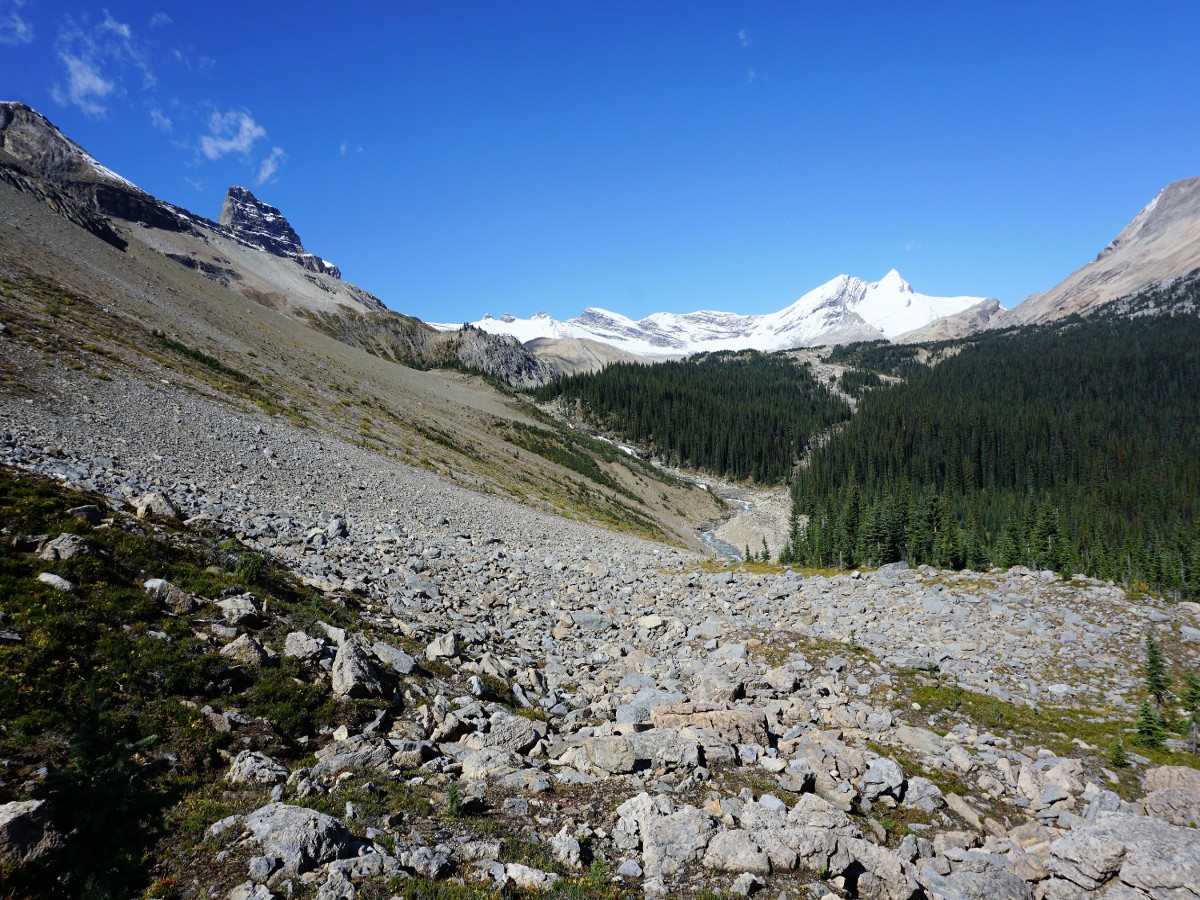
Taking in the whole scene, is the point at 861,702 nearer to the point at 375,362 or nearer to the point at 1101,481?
the point at 375,362

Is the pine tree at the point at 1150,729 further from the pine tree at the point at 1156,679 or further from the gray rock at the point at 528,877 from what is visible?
the gray rock at the point at 528,877

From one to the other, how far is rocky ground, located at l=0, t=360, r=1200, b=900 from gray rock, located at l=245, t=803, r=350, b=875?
4 centimetres

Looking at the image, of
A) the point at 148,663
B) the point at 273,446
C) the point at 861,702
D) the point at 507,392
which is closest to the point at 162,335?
the point at 273,446

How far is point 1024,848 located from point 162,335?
5981 centimetres

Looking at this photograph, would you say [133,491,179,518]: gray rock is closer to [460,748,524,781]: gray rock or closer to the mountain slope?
the mountain slope

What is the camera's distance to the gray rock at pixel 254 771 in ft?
27.7

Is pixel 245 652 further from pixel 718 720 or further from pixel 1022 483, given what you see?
pixel 1022 483

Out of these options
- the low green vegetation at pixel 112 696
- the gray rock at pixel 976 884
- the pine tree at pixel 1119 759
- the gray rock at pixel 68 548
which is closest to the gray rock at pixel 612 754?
the low green vegetation at pixel 112 696

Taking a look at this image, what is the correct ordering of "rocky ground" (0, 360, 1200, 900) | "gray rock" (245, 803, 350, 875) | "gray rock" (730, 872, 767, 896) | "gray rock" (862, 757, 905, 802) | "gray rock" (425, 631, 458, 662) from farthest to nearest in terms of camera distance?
1. "gray rock" (425, 631, 458, 662)
2. "gray rock" (862, 757, 905, 802)
3. "rocky ground" (0, 360, 1200, 900)
4. "gray rock" (730, 872, 767, 896)
5. "gray rock" (245, 803, 350, 875)

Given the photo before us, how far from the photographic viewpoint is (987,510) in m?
110

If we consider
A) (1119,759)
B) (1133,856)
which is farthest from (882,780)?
(1119,759)

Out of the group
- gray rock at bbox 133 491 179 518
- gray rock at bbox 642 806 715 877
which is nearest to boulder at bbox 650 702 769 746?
gray rock at bbox 642 806 715 877

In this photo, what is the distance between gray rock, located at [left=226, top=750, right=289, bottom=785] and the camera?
8438 mm

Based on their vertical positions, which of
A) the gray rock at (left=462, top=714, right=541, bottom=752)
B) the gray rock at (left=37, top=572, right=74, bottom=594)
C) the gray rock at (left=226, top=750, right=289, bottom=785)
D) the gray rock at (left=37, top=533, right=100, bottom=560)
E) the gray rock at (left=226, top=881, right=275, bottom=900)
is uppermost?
the gray rock at (left=37, top=533, right=100, bottom=560)
